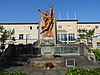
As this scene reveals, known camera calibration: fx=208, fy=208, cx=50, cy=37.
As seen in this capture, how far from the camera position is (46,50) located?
21.8m

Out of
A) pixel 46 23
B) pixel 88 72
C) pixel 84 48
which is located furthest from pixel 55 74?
pixel 84 48

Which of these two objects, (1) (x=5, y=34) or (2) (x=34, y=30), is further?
(2) (x=34, y=30)

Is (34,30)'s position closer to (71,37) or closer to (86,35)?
(71,37)

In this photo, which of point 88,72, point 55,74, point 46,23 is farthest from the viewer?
point 46,23

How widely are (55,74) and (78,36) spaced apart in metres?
59.2

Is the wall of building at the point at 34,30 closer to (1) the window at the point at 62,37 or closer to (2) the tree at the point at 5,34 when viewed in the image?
(1) the window at the point at 62,37

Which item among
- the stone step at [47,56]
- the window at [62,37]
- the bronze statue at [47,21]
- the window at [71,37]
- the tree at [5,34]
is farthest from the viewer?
the window at [71,37]

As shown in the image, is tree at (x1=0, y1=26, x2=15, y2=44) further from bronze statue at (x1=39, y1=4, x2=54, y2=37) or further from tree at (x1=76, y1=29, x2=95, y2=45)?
bronze statue at (x1=39, y1=4, x2=54, y2=37)

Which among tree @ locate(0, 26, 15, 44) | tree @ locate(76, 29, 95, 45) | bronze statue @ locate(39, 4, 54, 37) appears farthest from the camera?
tree @ locate(76, 29, 95, 45)

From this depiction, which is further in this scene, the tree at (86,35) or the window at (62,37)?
the window at (62,37)

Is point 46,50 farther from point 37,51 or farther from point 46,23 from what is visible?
point 37,51

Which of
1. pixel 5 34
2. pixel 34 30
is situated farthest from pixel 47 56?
pixel 34 30

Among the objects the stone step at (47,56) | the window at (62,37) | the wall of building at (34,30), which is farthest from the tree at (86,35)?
the stone step at (47,56)

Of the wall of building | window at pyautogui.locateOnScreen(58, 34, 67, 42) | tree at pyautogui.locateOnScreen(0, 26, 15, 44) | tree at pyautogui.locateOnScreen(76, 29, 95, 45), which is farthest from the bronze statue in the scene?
the wall of building
